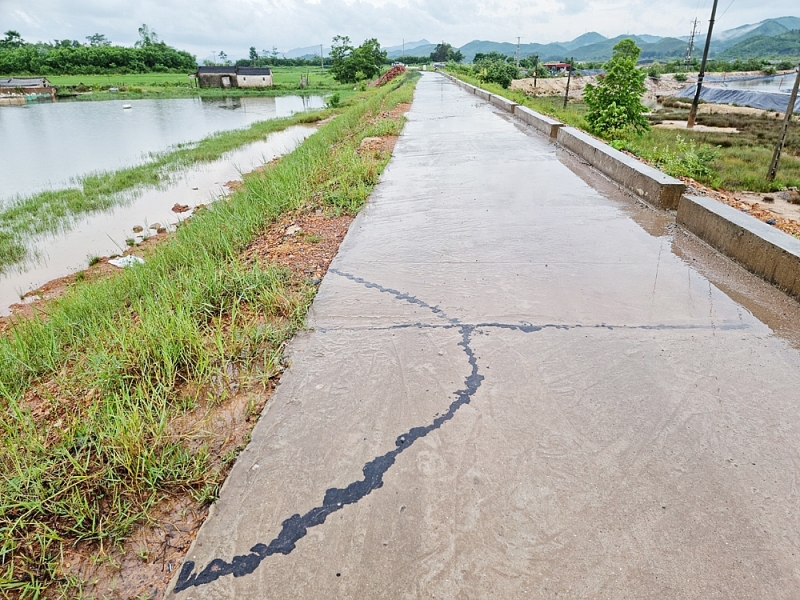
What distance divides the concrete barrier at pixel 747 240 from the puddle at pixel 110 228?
26.0 feet

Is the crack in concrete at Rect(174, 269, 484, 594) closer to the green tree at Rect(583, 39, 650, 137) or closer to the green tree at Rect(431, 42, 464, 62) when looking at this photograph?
the green tree at Rect(583, 39, 650, 137)

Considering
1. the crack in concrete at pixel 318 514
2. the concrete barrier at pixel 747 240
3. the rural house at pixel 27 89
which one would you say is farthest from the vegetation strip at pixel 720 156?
the rural house at pixel 27 89

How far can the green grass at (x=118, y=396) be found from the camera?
180cm

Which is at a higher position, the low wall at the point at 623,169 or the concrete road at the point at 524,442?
the low wall at the point at 623,169

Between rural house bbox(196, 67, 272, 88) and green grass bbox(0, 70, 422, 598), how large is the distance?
64.5 metres

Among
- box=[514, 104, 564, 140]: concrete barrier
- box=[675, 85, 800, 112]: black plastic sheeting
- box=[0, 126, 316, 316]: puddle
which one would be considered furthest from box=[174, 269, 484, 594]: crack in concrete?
box=[675, 85, 800, 112]: black plastic sheeting

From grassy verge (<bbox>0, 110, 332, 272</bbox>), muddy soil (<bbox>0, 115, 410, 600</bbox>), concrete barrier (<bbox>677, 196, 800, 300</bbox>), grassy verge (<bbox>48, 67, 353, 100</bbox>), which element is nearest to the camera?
muddy soil (<bbox>0, 115, 410, 600</bbox>)

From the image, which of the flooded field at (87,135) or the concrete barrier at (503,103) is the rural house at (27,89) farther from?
the concrete barrier at (503,103)

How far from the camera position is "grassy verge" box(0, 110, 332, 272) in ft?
31.7

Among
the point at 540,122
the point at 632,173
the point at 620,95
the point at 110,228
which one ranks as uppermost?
the point at 620,95

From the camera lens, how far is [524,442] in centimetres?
216

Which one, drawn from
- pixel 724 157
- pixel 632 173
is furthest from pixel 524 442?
pixel 724 157

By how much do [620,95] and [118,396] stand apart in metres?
10.9

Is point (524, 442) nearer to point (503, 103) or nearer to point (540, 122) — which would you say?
point (540, 122)
